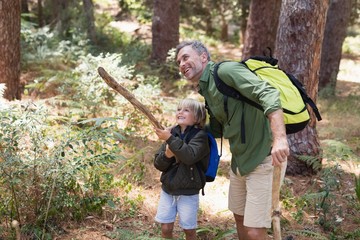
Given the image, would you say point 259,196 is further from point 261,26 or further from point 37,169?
point 261,26

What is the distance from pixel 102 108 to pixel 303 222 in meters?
4.20

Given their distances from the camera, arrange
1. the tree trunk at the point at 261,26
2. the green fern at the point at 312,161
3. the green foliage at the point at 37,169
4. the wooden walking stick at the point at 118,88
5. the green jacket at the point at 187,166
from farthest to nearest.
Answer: the tree trunk at the point at 261,26 < the green fern at the point at 312,161 < the green foliage at the point at 37,169 < the green jacket at the point at 187,166 < the wooden walking stick at the point at 118,88

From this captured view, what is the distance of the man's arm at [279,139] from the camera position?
3121 mm

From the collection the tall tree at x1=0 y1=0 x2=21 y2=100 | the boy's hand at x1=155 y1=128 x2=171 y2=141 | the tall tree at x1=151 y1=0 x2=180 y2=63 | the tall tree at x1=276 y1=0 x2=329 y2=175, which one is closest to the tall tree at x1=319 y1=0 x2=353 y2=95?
the tall tree at x1=151 y1=0 x2=180 y2=63

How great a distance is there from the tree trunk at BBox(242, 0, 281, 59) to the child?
7928 millimetres

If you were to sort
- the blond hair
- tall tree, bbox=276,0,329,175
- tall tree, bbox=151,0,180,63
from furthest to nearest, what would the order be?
tall tree, bbox=151,0,180,63, tall tree, bbox=276,0,329,175, the blond hair

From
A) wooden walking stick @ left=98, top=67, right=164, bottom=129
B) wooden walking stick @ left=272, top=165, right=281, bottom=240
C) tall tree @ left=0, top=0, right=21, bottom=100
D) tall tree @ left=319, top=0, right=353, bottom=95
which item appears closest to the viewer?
wooden walking stick @ left=272, top=165, right=281, bottom=240

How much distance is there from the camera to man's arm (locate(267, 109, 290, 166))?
3.12 m

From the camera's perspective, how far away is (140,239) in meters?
4.09

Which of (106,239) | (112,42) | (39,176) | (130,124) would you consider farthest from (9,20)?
(112,42)

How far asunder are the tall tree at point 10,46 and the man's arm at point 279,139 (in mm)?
6152

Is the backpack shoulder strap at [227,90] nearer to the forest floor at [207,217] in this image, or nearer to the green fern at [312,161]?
the forest floor at [207,217]

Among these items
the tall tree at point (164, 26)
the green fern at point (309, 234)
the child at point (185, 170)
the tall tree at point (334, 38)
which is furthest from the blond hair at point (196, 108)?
the tall tree at point (334, 38)

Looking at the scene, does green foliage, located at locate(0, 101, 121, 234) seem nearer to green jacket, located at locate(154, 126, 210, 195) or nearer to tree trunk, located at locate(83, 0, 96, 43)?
green jacket, located at locate(154, 126, 210, 195)
